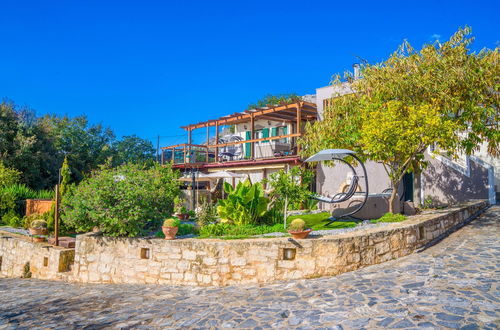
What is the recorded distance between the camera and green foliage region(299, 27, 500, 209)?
9531 millimetres

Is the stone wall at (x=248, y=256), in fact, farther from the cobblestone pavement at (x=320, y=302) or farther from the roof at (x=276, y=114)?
the roof at (x=276, y=114)

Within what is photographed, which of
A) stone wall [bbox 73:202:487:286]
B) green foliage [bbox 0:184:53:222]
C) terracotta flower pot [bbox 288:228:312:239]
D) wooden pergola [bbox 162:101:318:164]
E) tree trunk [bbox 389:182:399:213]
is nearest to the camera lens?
stone wall [bbox 73:202:487:286]

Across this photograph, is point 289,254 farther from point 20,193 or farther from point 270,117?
point 20,193

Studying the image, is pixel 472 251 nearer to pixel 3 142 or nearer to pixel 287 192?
pixel 287 192

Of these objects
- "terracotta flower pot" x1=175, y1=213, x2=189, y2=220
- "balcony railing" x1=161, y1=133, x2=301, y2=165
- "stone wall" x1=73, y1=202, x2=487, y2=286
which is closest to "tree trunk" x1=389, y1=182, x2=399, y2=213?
"stone wall" x1=73, y1=202, x2=487, y2=286

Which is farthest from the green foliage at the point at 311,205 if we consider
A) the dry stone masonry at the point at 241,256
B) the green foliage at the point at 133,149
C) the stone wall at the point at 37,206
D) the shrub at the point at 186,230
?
the green foliage at the point at 133,149

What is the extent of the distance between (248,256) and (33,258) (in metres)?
7.43

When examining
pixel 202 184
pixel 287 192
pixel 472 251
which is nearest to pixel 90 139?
pixel 202 184

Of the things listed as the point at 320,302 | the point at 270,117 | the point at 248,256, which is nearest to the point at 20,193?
the point at 270,117

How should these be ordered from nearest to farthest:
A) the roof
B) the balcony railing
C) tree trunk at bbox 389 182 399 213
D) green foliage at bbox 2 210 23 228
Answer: tree trunk at bbox 389 182 399 213 < green foliage at bbox 2 210 23 228 < the roof < the balcony railing

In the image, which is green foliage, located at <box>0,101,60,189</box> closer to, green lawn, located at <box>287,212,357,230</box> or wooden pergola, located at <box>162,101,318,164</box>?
wooden pergola, located at <box>162,101,318,164</box>

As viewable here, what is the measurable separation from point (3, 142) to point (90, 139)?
7157 millimetres

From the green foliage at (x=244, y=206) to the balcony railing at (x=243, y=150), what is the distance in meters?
8.13

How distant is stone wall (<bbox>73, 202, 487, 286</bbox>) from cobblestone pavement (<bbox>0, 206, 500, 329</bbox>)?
27 cm
